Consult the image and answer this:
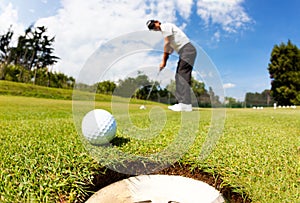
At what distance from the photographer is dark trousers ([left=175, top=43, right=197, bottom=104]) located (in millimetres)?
4654

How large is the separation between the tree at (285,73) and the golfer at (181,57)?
24297 millimetres

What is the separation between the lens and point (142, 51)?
2887 mm

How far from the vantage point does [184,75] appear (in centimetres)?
485

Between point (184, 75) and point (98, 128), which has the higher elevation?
point (184, 75)

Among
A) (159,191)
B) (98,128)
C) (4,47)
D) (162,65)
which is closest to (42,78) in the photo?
(4,47)

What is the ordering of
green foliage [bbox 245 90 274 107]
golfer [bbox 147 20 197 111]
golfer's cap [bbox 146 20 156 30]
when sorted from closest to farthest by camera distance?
golfer [bbox 147 20 197 111], golfer's cap [bbox 146 20 156 30], green foliage [bbox 245 90 274 107]

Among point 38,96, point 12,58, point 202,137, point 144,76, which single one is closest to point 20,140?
point 144,76

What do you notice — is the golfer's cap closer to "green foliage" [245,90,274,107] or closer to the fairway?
the fairway

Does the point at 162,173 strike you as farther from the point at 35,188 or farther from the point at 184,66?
the point at 184,66

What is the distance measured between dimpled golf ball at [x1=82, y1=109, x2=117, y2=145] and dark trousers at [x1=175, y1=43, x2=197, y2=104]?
2.24 m

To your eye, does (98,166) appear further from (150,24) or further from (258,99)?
(258,99)

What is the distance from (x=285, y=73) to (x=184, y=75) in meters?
26.8

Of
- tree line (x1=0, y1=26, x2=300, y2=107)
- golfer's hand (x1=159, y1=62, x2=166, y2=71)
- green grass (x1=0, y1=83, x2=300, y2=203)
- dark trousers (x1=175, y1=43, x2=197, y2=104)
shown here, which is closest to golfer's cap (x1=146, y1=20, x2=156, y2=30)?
dark trousers (x1=175, y1=43, x2=197, y2=104)

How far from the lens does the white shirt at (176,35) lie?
4645 millimetres
